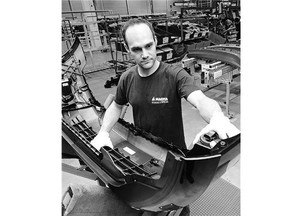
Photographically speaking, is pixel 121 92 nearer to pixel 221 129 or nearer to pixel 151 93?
pixel 151 93

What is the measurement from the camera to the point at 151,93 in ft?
4.28

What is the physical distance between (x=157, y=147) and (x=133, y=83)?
0.49 meters

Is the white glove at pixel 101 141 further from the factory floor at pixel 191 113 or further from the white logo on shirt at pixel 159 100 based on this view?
the factory floor at pixel 191 113

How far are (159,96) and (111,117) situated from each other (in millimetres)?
411

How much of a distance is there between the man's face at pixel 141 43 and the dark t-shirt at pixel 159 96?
→ 0.43ft

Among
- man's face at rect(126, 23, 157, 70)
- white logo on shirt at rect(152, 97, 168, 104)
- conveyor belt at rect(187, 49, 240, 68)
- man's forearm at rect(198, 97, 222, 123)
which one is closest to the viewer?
man's forearm at rect(198, 97, 222, 123)

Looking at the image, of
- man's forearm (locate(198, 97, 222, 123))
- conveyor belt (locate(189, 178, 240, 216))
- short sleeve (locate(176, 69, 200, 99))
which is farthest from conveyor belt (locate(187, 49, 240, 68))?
man's forearm (locate(198, 97, 222, 123))

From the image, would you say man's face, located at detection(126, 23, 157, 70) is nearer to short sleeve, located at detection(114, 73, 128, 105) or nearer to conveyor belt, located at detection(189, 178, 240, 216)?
short sleeve, located at detection(114, 73, 128, 105)

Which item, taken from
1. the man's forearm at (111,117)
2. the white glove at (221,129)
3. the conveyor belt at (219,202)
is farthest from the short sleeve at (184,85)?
the conveyor belt at (219,202)

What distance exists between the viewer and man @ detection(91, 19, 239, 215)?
3.81 ft

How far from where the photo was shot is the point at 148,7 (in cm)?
1277

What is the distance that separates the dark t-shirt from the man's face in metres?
0.13

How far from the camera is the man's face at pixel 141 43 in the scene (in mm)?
1155

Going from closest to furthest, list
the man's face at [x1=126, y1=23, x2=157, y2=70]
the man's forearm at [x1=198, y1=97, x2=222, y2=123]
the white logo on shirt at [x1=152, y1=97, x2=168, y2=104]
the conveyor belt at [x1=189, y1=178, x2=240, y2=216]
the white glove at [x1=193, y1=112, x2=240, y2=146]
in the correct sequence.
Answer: the white glove at [x1=193, y1=112, x2=240, y2=146] < the man's forearm at [x1=198, y1=97, x2=222, y2=123] < the man's face at [x1=126, y1=23, x2=157, y2=70] < the white logo on shirt at [x1=152, y1=97, x2=168, y2=104] < the conveyor belt at [x1=189, y1=178, x2=240, y2=216]
